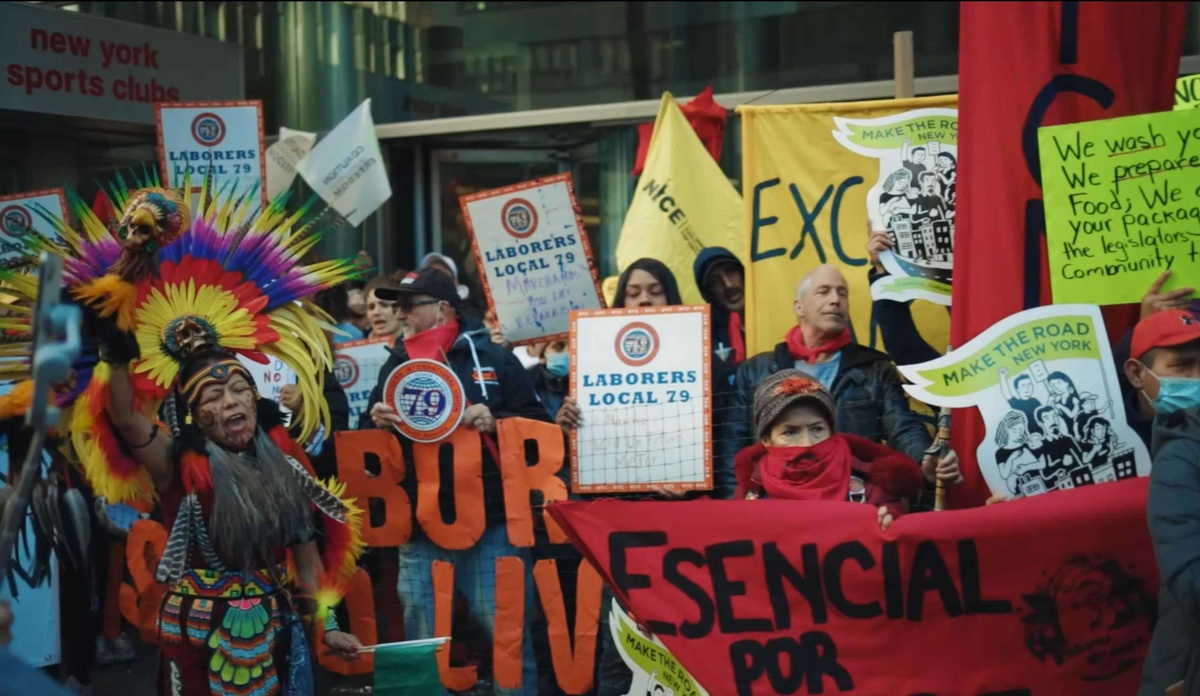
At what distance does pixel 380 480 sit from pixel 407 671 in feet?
3.84

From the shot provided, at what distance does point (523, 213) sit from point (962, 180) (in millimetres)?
2652

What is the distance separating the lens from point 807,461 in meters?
4.95

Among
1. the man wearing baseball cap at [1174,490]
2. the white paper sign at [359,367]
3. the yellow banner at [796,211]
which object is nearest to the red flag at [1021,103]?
the man wearing baseball cap at [1174,490]

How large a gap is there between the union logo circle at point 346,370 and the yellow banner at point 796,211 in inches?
83.8

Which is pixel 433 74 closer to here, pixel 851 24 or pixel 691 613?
pixel 851 24

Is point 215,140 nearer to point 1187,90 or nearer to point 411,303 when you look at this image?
point 411,303

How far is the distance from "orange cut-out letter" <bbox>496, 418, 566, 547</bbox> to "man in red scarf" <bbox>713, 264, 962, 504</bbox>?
69 centimetres

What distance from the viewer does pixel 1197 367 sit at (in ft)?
14.6


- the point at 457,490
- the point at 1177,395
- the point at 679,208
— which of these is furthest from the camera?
the point at 679,208

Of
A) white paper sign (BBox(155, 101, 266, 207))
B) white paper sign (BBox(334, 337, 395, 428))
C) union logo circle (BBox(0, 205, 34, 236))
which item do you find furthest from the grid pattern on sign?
union logo circle (BBox(0, 205, 34, 236))

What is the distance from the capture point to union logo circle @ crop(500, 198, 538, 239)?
7.21m

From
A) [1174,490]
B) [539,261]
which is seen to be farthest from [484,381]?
[1174,490]

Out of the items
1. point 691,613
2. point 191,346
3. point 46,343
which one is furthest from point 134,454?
point 691,613

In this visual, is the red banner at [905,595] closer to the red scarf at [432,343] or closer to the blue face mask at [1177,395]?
the blue face mask at [1177,395]
